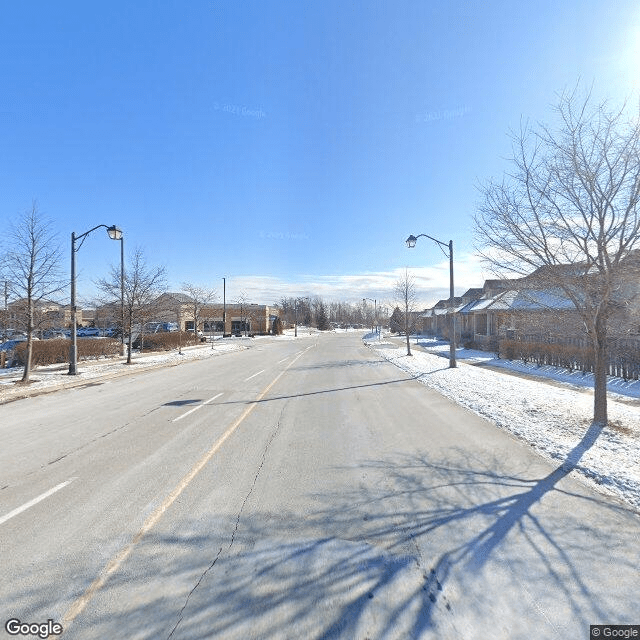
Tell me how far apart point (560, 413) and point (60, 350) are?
2480 cm

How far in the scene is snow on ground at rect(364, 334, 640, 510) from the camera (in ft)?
17.9

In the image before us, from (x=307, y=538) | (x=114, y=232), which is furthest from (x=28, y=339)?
(x=307, y=538)

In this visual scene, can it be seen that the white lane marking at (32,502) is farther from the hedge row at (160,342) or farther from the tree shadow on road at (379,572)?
the hedge row at (160,342)

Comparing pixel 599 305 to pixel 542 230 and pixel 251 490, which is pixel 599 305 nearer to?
pixel 542 230

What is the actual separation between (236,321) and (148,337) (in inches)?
1618

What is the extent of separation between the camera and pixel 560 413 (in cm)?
898

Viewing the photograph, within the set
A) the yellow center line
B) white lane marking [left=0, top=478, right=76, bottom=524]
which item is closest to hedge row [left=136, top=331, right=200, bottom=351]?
the yellow center line

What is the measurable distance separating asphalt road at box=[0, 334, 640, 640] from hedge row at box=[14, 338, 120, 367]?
17561 millimetres

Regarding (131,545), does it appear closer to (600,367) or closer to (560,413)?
(600,367)

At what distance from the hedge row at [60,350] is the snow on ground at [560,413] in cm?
1959

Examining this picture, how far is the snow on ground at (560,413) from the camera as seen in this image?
215 inches

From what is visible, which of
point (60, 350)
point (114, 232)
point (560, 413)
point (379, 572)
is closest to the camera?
point (379, 572)

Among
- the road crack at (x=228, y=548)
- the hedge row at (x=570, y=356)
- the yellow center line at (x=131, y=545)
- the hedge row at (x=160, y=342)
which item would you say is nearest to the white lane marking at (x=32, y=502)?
the yellow center line at (x=131, y=545)

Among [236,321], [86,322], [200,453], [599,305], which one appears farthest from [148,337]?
[86,322]
